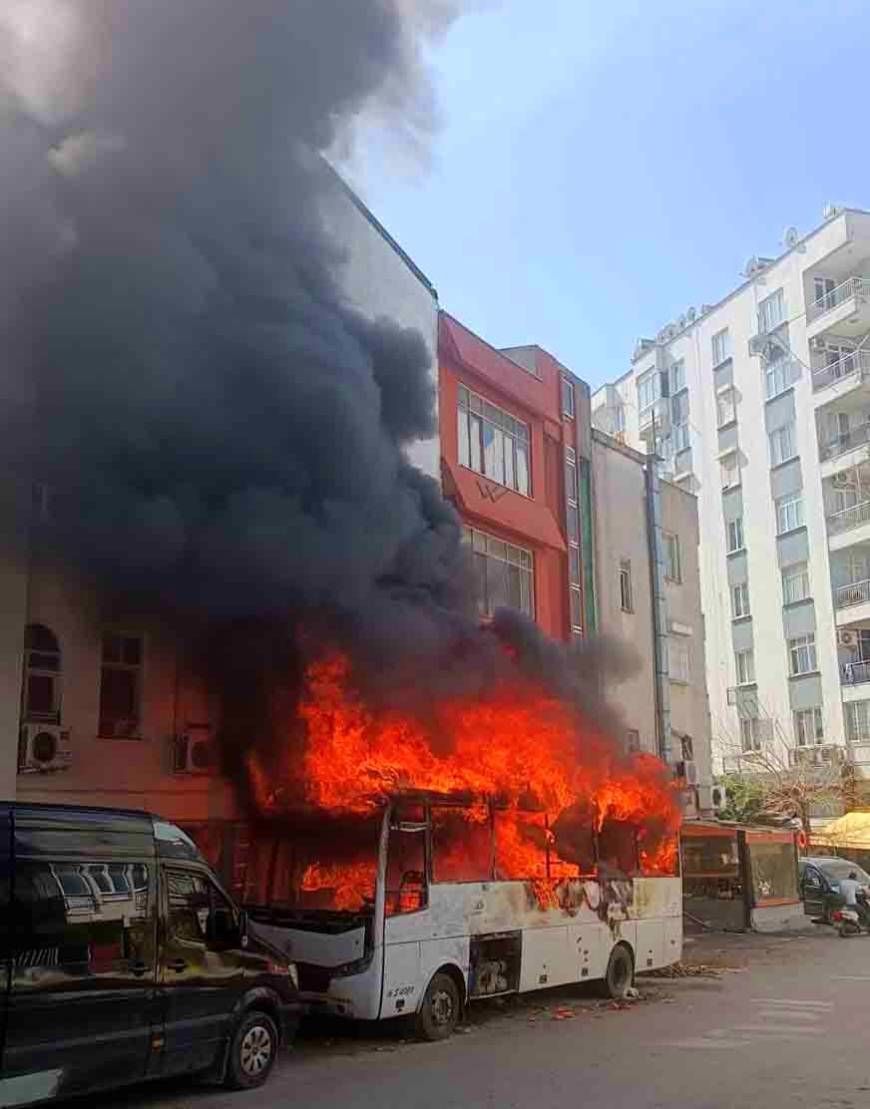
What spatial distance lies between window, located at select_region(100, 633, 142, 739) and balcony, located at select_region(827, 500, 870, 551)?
1138 inches

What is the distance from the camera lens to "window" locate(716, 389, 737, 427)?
1722 inches

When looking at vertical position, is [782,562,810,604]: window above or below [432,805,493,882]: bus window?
above

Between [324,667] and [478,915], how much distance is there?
3.27m

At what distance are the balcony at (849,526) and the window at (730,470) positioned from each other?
5.49 m

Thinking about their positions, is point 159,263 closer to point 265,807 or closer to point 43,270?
point 43,270

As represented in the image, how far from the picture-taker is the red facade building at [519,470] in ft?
Answer: 65.1

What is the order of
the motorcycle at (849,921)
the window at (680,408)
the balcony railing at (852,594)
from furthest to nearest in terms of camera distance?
the window at (680,408) < the balcony railing at (852,594) < the motorcycle at (849,921)

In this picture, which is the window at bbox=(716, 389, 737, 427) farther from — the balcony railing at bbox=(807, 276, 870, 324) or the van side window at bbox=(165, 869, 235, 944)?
the van side window at bbox=(165, 869, 235, 944)

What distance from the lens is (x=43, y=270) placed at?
459 inches

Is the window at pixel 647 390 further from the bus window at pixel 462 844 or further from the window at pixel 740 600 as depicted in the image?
the bus window at pixel 462 844

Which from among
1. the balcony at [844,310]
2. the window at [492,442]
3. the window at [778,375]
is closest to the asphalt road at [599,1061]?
the window at [492,442]

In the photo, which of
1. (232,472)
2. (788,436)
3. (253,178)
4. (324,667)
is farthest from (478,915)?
(788,436)

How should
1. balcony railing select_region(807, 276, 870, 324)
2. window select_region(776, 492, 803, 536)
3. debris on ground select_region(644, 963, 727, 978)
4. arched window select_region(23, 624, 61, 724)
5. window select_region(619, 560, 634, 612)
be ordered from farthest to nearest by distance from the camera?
window select_region(776, 492, 803, 536), balcony railing select_region(807, 276, 870, 324), window select_region(619, 560, 634, 612), debris on ground select_region(644, 963, 727, 978), arched window select_region(23, 624, 61, 724)

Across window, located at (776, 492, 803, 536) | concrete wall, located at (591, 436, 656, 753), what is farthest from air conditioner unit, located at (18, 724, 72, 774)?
window, located at (776, 492, 803, 536)
